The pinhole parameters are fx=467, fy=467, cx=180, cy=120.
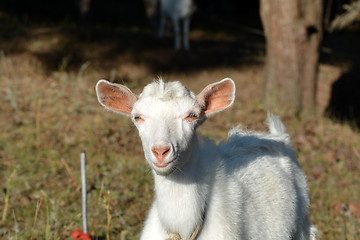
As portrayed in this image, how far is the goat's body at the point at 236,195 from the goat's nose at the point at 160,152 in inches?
14.9

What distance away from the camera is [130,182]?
6.57 metres

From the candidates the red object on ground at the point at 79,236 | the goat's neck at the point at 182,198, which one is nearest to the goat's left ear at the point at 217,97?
the goat's neck at the point at 182,198

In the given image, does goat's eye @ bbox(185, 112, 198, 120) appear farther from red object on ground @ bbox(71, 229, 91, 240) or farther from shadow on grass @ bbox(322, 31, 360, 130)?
shadow on grass @ bbox(322, 31, 360, 130)

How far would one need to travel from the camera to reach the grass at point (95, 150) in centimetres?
557

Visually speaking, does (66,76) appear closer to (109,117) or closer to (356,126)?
(109,117)

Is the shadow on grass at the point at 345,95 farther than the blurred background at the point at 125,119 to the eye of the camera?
Yes

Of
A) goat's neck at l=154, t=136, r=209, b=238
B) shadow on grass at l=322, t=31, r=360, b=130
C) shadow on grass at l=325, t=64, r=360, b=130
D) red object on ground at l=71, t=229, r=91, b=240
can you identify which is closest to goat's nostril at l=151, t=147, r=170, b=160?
goat's neck at l=154, t=136, r=209, b=238

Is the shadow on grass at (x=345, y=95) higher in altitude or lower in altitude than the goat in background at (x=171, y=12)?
lower

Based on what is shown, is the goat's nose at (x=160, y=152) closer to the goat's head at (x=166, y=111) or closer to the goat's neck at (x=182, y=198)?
the goat's head at (x=166, y=111)

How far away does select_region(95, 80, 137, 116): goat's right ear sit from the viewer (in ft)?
11.3

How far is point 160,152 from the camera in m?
3.04

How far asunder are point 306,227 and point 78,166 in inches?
148

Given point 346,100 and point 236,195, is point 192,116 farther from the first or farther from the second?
point 346,100

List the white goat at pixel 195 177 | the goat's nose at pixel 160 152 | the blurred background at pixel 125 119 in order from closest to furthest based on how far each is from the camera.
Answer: the goat's nose at pixel 160 152
the white goat at pixel 195 177
the blurred background at pixel 125 119
